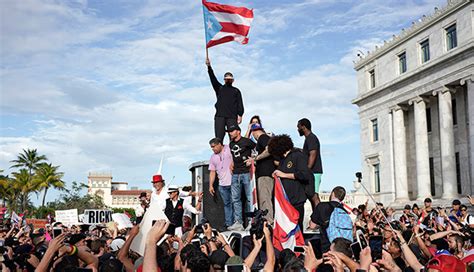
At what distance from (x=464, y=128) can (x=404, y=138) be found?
694 cm

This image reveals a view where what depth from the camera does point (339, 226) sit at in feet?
21.4

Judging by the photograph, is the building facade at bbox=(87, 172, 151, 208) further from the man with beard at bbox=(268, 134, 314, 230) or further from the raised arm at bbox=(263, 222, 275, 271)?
the raised arm at bbox=(263, 222, 275, 271)

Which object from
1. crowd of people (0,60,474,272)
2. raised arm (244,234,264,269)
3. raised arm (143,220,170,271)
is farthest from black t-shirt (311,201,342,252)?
raised arm (143,220,170,271)

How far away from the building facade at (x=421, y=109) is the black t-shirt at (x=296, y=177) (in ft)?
91.4

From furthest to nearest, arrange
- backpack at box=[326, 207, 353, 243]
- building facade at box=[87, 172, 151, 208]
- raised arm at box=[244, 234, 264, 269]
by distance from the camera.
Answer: building facade at box=[87, 172, 151, 208] → backpack at box=[326, 207, 353, 243] → raised arm at box=[244, 234, 264, 269]

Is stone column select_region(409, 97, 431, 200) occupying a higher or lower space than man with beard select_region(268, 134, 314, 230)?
higher

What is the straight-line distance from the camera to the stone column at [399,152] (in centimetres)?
4047

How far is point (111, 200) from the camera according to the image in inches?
5423

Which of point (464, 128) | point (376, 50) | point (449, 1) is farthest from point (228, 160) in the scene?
point (376, 50)

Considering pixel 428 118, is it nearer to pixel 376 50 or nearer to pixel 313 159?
pixel 376 50

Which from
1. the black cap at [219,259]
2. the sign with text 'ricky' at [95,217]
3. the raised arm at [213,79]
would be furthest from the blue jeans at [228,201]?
the black cap at [219,259]

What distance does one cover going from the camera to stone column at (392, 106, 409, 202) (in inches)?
1593

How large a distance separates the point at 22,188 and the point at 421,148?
54.2 m

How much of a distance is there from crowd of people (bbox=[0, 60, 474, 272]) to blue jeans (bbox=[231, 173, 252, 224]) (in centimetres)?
2
